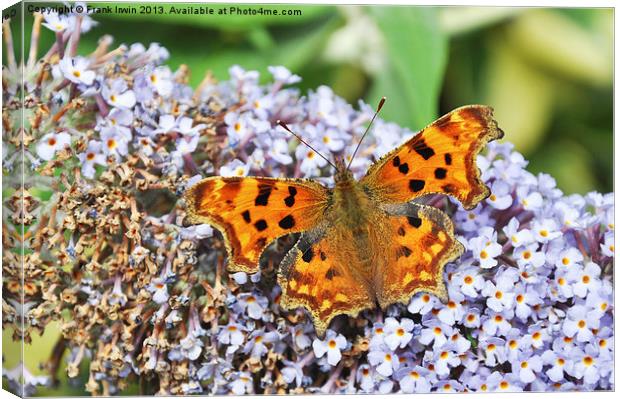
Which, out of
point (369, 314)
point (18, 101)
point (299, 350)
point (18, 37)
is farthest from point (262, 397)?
point (18, 37)

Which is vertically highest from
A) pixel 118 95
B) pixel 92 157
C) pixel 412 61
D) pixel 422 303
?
pixel 412 61

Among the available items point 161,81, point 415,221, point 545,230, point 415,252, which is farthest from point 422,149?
point 161,81

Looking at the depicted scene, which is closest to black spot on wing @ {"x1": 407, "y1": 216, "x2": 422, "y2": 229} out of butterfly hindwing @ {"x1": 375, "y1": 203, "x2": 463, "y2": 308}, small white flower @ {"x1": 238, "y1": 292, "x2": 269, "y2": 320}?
butterfly hindwing @ {"x1": 375, "y1": 203, "x2": 463, "y2": 308}

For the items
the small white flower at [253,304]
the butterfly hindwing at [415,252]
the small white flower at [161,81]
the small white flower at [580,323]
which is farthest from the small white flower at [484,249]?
the small white flower at [161,81]

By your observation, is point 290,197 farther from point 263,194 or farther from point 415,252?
point 415,252

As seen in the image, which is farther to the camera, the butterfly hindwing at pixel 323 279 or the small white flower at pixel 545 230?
the small white flower at pixel 545 230

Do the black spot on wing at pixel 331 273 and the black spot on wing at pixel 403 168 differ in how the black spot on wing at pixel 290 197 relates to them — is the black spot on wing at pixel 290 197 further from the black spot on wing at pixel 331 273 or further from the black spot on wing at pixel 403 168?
the black spot on wing at pixel 403 168

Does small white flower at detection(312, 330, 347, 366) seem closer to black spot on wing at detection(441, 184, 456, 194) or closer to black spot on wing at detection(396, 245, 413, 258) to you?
black spot on wing at detection(396, 245, 413, 258)
